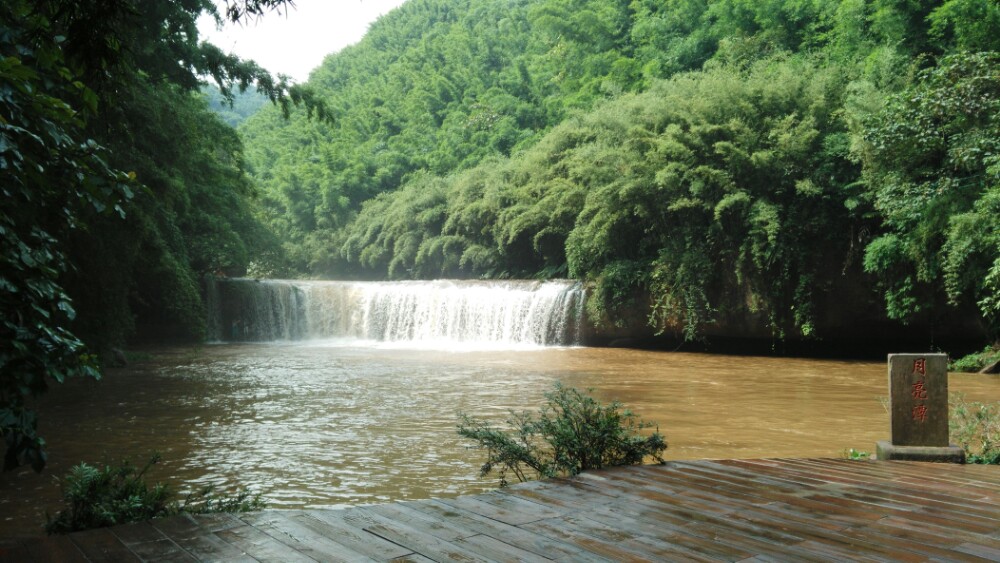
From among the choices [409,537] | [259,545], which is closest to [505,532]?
[409,537]

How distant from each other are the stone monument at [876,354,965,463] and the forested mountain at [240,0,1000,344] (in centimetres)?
763

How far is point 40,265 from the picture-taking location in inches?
112

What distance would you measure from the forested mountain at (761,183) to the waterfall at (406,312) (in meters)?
1.30

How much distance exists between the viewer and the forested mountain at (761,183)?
40.5 ft

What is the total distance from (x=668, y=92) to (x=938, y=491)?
16.0 m

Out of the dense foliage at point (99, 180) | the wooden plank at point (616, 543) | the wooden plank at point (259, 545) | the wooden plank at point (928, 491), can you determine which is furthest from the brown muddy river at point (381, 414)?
the wooden plank at point (928, 491)

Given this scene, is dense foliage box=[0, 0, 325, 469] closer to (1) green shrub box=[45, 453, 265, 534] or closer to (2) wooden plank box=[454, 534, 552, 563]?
(1) green shrub box=[45, 453, 265, 534]

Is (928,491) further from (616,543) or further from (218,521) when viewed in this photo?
(218,521)

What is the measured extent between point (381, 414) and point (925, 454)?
5.82 m

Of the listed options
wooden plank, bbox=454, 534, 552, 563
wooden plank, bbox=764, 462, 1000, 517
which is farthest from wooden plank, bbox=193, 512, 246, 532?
wooden plank, bbox=764, 462, 1000, 517

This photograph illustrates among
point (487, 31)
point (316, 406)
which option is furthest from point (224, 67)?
point (487, 31)

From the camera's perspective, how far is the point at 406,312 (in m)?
21.0

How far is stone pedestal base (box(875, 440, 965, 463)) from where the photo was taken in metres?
4.54

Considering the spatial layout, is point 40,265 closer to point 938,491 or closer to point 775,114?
point 938,491
